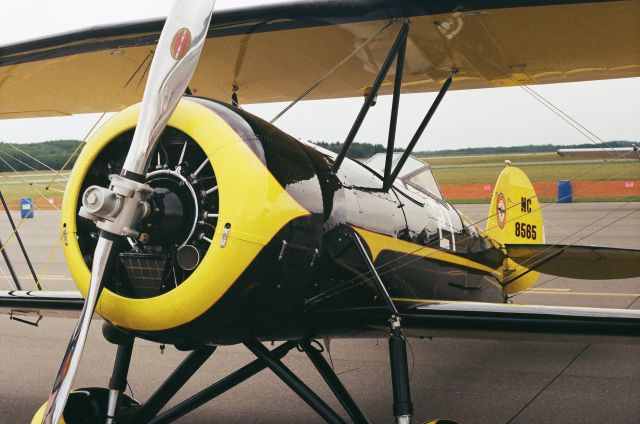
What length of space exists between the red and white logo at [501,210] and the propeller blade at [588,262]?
23.8 inches

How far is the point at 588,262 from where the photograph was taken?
5.64 m

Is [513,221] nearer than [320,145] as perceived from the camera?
No

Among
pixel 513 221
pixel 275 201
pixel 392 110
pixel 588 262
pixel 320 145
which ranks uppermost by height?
pixel 392 110

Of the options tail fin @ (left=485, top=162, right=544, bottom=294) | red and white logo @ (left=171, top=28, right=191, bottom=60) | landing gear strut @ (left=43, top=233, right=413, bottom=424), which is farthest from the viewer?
tail fin @ (left=485, top=162, right=544, bottom=294)

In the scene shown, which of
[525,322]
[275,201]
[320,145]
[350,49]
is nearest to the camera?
[275,201]

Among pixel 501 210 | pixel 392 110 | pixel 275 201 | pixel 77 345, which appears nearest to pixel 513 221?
pixel 501 210

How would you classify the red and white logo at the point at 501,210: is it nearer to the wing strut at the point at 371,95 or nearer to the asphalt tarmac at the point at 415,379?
the asphalt tarmac at the point at 415,379

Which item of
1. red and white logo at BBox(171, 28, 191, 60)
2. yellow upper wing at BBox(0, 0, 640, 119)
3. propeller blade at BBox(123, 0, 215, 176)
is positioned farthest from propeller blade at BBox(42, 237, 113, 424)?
yellow upper wing at BBox(0, 0, 640, 119)

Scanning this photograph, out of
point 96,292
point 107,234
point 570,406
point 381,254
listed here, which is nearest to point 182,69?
point 107,234

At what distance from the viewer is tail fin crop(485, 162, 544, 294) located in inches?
252

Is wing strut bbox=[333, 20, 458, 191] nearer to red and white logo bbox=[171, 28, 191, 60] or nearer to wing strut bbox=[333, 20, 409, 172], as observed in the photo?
wing strut bbox=[333, 20, 409, 172]

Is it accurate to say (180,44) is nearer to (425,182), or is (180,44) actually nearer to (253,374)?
(253,374)

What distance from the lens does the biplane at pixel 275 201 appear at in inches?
118

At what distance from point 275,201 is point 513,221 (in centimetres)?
434
